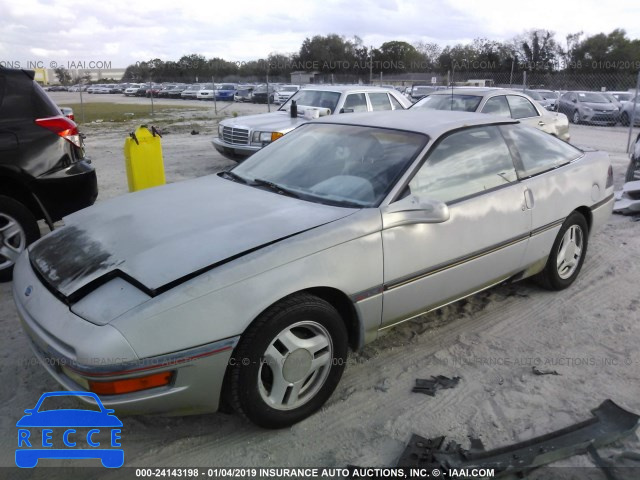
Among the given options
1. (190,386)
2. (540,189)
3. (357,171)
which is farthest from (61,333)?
(540,189)

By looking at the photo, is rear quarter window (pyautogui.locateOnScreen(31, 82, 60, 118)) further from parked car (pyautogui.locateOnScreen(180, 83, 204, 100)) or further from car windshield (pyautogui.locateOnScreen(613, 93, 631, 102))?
parked car (pyautogui.locateOnScreen(180, 83, 204, 100))

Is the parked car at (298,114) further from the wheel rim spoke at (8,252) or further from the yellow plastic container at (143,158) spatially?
the wheel rim spoke at (8,252)

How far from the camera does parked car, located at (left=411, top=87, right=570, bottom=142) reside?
9531mm

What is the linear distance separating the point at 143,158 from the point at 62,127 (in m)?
1.36

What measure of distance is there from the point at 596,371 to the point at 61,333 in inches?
119

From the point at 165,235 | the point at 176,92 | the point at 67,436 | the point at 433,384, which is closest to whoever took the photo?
the point at 67,436

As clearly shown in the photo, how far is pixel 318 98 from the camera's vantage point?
1027cm

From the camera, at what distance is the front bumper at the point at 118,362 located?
2148 millimetres

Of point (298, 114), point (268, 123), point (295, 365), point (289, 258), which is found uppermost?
point (298, 114)

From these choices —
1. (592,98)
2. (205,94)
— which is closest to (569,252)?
(592,98)

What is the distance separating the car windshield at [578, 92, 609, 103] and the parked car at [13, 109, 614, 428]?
18.0 m

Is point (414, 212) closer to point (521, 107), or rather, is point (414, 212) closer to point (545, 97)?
point (521, 107)

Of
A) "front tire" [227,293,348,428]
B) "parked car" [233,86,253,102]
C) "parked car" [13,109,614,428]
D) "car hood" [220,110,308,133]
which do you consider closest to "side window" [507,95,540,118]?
"car hood" [220,110,308,133]

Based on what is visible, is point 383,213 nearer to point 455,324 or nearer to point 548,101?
point 455,324
